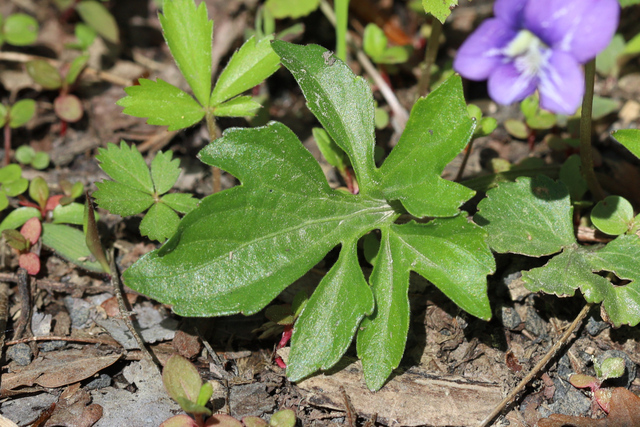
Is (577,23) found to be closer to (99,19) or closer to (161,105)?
(161,105)

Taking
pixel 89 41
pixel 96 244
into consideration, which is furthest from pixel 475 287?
pixel 89 41

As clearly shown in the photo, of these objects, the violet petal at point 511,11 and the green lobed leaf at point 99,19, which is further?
the green lobed leaf at point 99,19

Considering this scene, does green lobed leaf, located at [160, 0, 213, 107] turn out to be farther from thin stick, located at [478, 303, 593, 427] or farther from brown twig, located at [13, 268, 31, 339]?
thin stick, located at [478, 303, 593, 427]

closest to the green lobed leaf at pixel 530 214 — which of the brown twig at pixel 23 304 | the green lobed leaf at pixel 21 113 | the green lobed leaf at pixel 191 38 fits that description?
the green lobed leaf at pixel 191 38

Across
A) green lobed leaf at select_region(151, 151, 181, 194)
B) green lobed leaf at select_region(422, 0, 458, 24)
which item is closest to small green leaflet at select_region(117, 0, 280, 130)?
green lobed leaf at select_region(151, 151, 181, 194)

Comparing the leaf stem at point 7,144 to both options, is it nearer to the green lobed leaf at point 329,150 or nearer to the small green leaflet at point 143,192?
the small green leaflet at point 143,192
